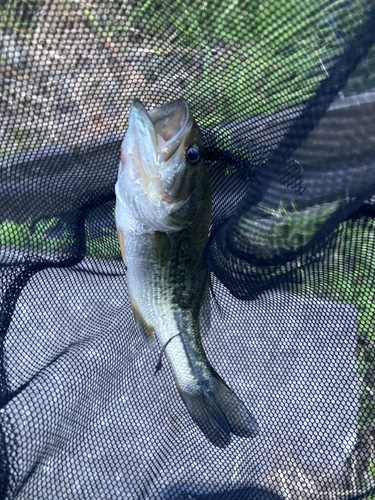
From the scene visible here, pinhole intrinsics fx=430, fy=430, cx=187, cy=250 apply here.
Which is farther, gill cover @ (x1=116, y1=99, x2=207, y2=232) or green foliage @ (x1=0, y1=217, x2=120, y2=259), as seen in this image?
green foliage @ (x1=0, y1=217, x2=120, y2=259)

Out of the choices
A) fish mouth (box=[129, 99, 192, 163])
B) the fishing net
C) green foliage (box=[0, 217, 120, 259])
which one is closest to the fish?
fish mouth (box=[129, 99, 192, 163])

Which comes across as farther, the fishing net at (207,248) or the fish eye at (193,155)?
the fishing net at (207,248)

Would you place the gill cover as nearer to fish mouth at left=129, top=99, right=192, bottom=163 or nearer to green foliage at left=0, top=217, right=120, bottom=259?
fish mouth at left=129, top=99, right=192, bottom=163

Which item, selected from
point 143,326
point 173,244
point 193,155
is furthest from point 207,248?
point 193,155

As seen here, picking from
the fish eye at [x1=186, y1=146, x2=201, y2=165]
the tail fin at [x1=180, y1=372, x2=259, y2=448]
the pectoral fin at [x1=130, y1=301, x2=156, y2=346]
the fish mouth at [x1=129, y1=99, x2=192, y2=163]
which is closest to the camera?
the fish mouth at [x1=129, y1=99, x2=192, y2=163]

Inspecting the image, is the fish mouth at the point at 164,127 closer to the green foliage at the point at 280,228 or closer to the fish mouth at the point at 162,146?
the fish mouth at the point at 162,146

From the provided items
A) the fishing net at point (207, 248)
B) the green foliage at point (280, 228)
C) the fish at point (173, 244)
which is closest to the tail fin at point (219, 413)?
the fish at point (173, 244)

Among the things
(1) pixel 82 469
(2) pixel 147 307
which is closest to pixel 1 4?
(2) pixel 147 307
